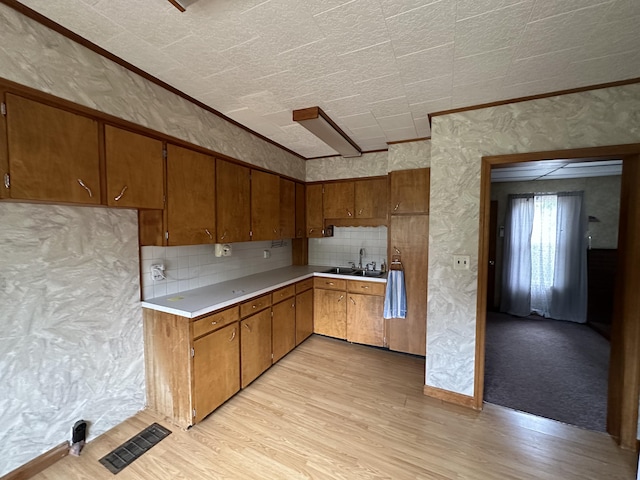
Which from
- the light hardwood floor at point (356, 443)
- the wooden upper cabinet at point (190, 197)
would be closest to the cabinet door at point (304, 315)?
the light hardwood floor at point (356, 443)

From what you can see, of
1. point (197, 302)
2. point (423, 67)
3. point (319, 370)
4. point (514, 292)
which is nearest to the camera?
point (423, 67)

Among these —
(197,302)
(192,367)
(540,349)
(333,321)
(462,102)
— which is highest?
(462,102)

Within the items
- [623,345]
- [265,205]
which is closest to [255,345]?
[265,205]

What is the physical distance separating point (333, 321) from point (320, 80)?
9.09 ft

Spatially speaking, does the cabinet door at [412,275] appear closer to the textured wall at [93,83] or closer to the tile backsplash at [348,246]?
the tile backsplash at [348,246]

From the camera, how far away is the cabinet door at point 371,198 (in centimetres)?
338

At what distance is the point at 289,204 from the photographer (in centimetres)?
349

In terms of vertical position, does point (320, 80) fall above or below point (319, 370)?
above

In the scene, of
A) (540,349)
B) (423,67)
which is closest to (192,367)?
(423,67)

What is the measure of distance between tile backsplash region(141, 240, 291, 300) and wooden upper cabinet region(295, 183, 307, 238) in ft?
1.49

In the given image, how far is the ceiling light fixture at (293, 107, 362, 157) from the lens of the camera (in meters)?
2.24

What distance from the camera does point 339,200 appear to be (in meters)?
3.65

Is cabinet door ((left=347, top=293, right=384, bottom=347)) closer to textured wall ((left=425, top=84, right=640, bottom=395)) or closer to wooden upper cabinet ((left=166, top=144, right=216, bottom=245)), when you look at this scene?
textured wall ((left=425, top=84, right=640, bottom=395))

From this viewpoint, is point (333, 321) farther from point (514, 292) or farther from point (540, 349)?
point (514, 292)
